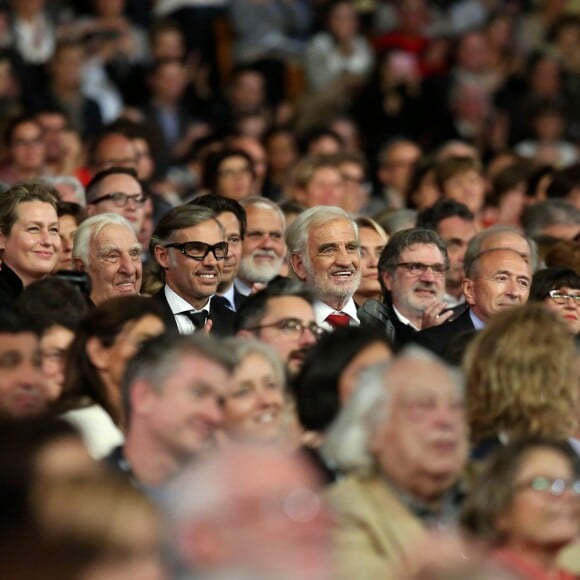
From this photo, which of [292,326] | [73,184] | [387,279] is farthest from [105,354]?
[73,184]

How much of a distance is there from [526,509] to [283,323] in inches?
71.1

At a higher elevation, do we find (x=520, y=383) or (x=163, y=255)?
(x=163, y=255)

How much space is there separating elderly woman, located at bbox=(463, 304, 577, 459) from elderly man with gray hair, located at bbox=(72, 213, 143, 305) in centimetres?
252

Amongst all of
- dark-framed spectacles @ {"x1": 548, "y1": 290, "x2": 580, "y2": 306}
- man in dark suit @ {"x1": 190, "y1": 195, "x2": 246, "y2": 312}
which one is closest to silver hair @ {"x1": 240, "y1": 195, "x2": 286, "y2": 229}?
man in dark suit @ {"x1": 190, "y1": 195, "x2": 246, "y2": 312}

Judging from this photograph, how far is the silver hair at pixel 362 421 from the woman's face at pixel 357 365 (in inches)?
13.5

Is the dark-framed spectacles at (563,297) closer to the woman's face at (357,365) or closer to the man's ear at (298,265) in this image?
the man's ear at (298,265)

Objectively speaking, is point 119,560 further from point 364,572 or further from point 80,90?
point 80,90

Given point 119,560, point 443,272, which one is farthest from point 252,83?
point 119,560

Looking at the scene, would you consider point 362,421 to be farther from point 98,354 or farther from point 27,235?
point 27,235

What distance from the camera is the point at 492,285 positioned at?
8.57 metres

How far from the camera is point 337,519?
5.02 meters

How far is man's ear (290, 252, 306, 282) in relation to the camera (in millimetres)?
8844

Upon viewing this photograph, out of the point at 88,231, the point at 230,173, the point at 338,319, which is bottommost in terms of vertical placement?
the point at 338,319

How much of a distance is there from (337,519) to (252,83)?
31.6ft
